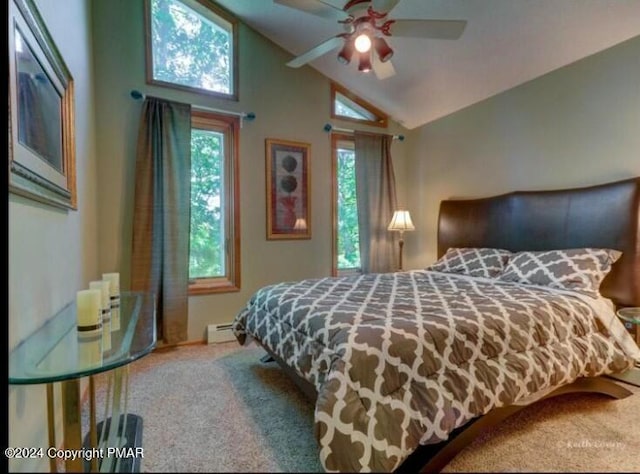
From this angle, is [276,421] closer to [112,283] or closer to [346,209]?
[112,283]

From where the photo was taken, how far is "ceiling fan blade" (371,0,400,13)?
77.5 inches

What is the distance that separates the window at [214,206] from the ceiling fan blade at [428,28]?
1855 mm

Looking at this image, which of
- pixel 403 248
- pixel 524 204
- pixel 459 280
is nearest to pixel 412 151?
pixel 403 248

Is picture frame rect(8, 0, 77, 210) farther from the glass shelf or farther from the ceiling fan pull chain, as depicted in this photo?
the ceiling fan pull chain

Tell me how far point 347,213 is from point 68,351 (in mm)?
3308

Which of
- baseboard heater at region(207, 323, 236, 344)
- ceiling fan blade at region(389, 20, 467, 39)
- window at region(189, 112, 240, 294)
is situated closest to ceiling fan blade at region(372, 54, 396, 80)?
ceiling fan blade at region(389, 20, 467, 39)

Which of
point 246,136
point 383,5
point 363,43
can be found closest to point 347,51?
point 363,43

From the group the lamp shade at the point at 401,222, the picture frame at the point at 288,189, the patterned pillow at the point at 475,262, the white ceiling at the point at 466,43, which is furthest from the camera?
the lamp shade at the point at 401,222

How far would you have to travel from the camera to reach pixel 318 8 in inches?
83.7

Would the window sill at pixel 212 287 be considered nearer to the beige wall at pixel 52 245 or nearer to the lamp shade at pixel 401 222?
the beige wall at pixel 52 245

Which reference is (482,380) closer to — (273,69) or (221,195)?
(221,195)

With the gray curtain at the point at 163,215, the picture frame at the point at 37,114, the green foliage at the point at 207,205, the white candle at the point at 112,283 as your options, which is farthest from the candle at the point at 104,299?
the green foliage at the point at 207,205

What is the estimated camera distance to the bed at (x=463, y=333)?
1.34m

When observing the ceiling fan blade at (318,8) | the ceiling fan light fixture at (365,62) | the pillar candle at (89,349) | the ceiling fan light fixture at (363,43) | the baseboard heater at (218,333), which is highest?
the ceiling fan blade at (318,8)
